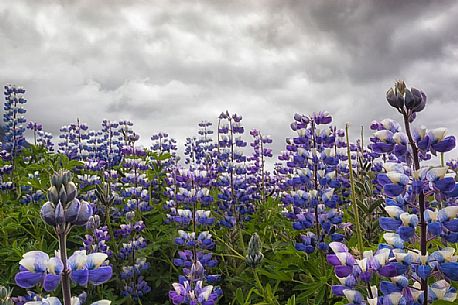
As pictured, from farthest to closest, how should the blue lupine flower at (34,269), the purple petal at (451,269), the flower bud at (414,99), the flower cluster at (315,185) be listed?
the flower cluster at (315,185), the flower bud at (414,99), the purple petal at (451,269), the blue lupine flower at (34,269)

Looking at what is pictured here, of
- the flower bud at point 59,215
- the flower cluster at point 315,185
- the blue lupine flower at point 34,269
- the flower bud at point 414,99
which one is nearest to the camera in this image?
the flower bud at point 59,215

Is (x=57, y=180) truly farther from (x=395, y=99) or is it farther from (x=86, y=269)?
(x=395, y=99)

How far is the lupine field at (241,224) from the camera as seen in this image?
84.2 inches

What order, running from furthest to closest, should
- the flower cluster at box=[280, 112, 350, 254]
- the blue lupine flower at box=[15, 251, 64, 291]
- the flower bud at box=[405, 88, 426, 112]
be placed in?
the flower cluster at box=[280, 112, 350, 254]
the flower bud at box=[405, 88, 426, 112]
the blue lupine flower at box=[15, 251, 64, 291]

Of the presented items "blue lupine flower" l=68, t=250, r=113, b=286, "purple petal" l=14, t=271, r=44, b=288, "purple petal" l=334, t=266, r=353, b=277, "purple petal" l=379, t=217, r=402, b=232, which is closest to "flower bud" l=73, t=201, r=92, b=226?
"blue lupine flower" l=68, t=250, r=113, b=286

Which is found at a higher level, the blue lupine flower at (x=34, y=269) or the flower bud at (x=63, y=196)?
the flower bud at (x=63, y=196)

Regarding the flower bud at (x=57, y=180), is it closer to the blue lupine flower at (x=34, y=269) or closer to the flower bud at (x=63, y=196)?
the flower bud at (x=63, y=196)

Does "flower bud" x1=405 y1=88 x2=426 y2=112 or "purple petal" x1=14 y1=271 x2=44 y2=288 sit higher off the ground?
"flower bud" x1=405 y1=88 x2=426 y2=112

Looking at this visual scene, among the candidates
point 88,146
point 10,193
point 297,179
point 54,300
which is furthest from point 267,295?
point 88,146

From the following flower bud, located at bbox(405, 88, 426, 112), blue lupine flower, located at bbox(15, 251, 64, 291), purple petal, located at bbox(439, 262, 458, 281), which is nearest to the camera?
blue lupine flower, located at bbox(15, 251, 64, 291)

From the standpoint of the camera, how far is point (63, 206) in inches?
71.4

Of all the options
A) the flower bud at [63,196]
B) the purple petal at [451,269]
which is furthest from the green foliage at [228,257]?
the flower bud at [63,196]

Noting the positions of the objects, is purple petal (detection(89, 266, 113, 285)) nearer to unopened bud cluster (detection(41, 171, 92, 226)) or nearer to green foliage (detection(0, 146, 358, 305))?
unopened bud cluster (detection(41, 171, 92, 226))

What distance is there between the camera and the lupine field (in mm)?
2139
